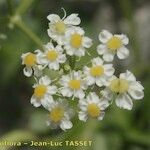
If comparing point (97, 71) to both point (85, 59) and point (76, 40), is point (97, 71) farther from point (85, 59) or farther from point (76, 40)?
point (85, 59)

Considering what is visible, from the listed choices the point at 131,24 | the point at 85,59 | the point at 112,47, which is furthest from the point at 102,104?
the point at 131,24

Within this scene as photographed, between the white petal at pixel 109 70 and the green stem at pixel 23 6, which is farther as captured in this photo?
the green stem at pixel 23 6

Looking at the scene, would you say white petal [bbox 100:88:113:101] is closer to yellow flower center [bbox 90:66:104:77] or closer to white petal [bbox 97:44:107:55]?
yellow flower center [bbox 90:66:104:77]

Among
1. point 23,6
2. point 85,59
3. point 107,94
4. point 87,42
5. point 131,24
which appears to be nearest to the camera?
point 107,94

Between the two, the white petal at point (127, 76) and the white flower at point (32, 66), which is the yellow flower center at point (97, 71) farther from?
A: the white flower at point (32, 66)

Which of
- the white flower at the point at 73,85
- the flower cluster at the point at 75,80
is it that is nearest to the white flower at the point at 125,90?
the flower cluster at the point at 75,80

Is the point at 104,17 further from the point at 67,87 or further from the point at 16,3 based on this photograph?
the point at 67,87

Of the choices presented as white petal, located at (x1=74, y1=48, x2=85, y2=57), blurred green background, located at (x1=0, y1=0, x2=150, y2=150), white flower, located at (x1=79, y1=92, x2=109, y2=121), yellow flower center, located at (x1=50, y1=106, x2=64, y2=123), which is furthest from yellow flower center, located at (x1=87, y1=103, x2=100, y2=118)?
blurred green background, located at (x1=0, y1=0, x2=150, y2=150)
